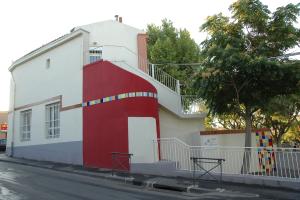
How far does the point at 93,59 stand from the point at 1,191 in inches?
393

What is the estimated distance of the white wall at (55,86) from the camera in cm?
1844

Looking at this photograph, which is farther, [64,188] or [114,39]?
[114,39]

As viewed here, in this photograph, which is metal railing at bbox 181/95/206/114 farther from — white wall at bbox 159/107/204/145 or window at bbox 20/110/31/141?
window at bbox 20/110/31/141

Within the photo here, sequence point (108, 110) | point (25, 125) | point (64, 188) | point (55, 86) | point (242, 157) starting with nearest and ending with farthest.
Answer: point (64, 188) → point (242, 157) → point (108, 110) → point (55, 86) → point (25, 125)

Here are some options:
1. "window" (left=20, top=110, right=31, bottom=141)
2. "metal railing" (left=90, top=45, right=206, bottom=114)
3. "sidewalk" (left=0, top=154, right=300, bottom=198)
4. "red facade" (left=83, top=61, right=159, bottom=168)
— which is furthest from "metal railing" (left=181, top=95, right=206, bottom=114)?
"window" (left=20, top=110, right=31, bottom=141)

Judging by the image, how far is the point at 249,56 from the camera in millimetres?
12844

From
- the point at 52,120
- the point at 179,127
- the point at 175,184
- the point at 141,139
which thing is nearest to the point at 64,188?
the point at 175,184

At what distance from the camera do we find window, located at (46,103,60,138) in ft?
66.0

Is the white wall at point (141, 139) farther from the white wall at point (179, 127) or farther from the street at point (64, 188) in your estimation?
the white wall at point (179, 127)

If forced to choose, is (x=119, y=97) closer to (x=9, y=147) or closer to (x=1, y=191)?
(x=1, y=191)

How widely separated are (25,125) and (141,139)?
11496 mm

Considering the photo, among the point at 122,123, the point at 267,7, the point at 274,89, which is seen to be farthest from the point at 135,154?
the point at 267,7

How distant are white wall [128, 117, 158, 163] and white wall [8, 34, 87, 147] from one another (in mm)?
3904

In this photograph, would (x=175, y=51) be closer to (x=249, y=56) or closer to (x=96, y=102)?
(x=96, y=102)
